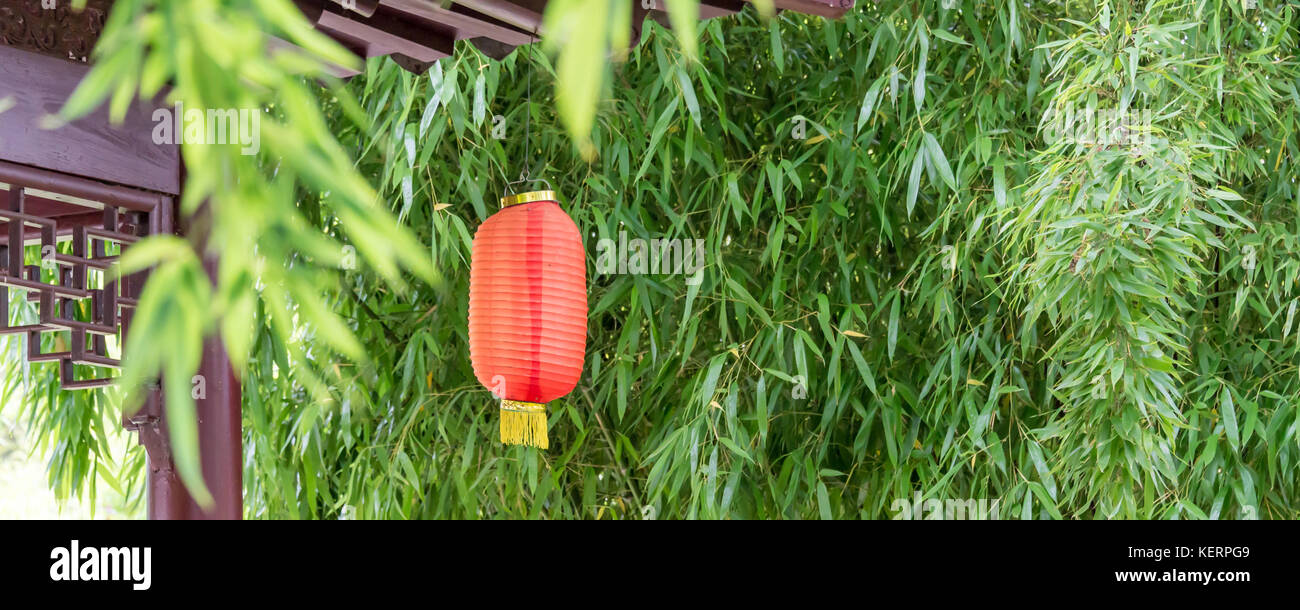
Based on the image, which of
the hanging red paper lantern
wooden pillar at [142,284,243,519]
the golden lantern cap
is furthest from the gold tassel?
wooden pillar at [142,284,243,519]

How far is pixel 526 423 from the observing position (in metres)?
2.59

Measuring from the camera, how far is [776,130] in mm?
3604

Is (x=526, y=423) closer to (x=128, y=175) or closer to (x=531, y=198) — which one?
(x=531, y=198)

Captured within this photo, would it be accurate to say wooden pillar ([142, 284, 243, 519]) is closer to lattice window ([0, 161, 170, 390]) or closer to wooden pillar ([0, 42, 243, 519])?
wooden pillar ([0, 42, 243, 519])

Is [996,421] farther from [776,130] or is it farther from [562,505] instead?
[562,505]

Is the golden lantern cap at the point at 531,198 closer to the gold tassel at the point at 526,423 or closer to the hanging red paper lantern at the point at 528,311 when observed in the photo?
the hanging red paper lantern at the point at 528,311

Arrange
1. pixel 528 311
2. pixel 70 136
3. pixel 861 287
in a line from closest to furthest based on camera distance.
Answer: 1. pixel 70 136
2. pixel 528 311
3. pixel 861 287

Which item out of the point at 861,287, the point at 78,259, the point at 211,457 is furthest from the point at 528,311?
the point at 861,287

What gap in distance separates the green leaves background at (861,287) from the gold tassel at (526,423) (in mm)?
659

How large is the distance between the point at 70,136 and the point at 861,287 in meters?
2.06

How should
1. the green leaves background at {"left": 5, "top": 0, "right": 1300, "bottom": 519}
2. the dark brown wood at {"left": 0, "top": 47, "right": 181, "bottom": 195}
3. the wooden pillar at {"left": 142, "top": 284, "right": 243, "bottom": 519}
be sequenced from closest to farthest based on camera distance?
1. the dark brown wood at {"left": 0, "top": 47, "right": 181, "bottom": 195}
2. the wooden pillar at {"left": 142, "top": 284, "right": 243, "bottom": 519}
3. the green leaves background at {"left": 5, "top": 0, "right": 1300, "bottom": 519}

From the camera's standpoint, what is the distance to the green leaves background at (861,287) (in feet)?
9.27

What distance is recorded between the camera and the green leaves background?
2.83 meters
